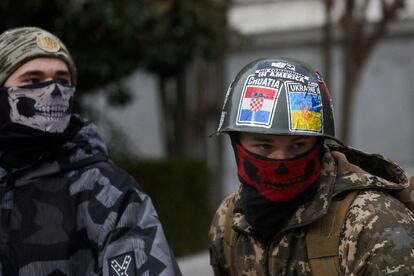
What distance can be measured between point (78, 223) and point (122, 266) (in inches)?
9.0

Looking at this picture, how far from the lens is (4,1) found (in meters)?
8.09

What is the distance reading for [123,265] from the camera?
139 inches

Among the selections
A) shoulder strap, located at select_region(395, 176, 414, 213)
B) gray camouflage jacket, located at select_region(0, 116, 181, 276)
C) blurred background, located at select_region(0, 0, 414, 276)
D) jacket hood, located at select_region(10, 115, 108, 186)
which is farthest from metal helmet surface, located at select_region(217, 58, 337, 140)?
blurred background, located at select_region(0, 0, 414, 276)

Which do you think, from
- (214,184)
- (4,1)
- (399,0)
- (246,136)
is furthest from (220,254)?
(214,184)

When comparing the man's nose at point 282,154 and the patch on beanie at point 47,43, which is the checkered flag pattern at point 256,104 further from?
the patch on beanie at point 47,43

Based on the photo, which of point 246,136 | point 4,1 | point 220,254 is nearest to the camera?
point 246,136

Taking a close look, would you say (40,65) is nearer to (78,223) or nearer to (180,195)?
(78,223)

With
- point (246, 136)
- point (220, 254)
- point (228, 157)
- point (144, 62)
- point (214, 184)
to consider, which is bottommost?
point (228, 157)

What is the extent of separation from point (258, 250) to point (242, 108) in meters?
0.44

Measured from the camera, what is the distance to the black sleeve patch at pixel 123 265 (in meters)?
3.53

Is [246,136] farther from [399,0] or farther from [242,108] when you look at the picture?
[399,0]

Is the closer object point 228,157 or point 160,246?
point 160,246

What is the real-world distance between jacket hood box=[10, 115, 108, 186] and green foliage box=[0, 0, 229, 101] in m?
4.86

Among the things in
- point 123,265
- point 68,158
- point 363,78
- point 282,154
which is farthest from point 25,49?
point 363,78
